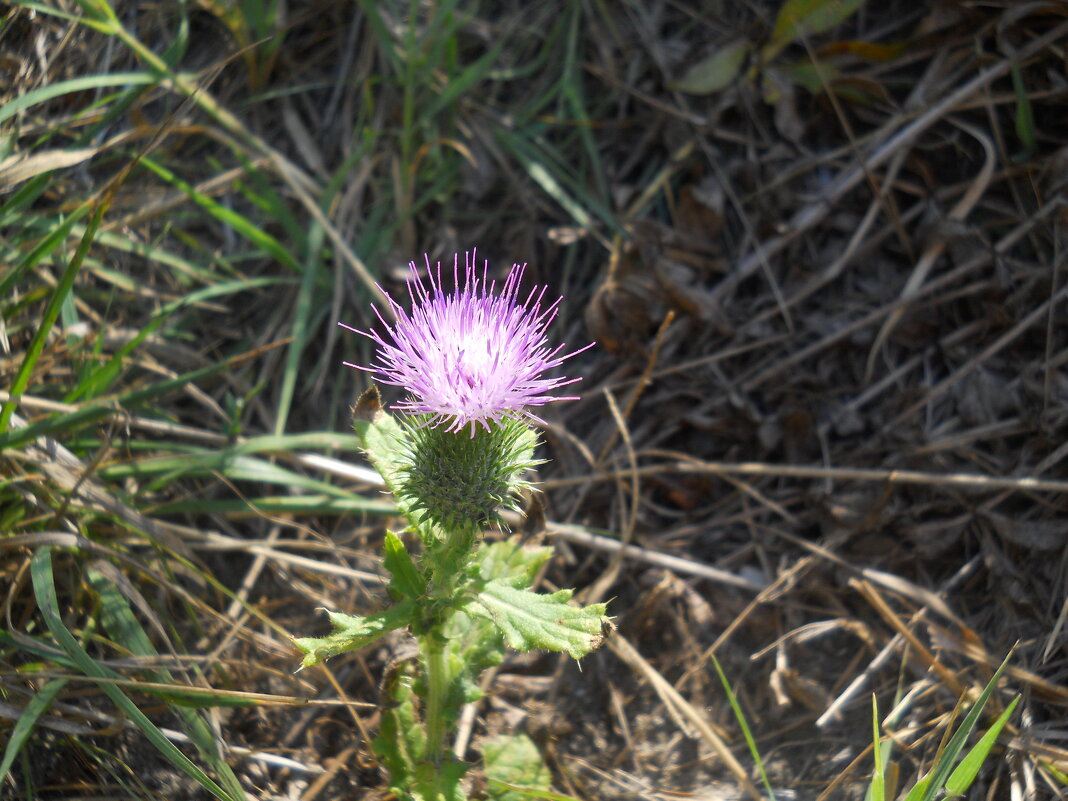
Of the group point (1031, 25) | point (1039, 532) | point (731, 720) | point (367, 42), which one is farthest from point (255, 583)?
point (1031, 25)

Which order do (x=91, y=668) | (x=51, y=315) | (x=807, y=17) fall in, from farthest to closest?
1. (x=807, y=17)
2. (x=51, y=315)
3. (x=91, y=668)

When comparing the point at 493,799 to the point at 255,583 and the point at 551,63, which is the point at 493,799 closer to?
the point at 255,583

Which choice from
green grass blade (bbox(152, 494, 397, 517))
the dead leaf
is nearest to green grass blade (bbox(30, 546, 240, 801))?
green grass blade (bbox(152, 494, 397, 517))

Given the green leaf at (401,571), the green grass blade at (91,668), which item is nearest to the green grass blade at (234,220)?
the green grass blade at (91,668)

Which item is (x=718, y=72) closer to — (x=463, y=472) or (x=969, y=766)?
(x=463, y=472)

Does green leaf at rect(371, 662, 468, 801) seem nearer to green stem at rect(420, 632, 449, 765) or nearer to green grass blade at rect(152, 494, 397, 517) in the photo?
green stem at rect(420, 632, 449, 765)

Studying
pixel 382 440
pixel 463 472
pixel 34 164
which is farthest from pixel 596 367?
pixel 34 164
